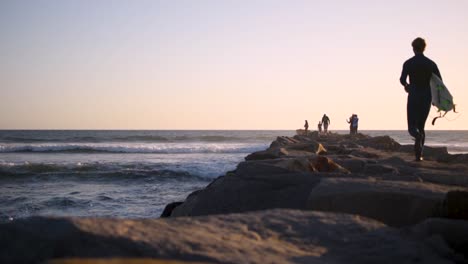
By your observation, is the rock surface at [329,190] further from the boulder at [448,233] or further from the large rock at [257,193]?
the boulder at [448,233]

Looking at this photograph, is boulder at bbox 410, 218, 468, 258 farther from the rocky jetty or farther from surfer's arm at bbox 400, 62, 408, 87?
surfer's arm at bbox 400, 62, 408, 87

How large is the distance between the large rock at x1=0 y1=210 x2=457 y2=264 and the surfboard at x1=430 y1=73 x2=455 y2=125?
12.7 feet

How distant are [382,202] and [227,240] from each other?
1175mm

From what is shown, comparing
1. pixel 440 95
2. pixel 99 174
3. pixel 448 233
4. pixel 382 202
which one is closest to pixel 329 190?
pixel 382 202

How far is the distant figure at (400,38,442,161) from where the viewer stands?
5082mm

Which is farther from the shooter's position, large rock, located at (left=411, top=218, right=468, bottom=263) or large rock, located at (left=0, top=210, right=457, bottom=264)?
large rock, located at (left=411, top=218, right=468, bottom=263)

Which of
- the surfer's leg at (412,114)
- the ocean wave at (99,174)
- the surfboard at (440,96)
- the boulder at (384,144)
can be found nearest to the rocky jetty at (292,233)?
the surfer's leg at (412,114)

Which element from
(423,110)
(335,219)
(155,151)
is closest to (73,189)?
(423,110)

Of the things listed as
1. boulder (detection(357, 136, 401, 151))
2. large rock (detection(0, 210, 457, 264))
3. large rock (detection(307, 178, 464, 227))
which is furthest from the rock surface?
boulder (detection(357, 136, 401, 151))

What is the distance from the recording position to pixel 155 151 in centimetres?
2747

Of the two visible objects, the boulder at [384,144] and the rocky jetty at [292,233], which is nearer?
the rocky jetty at [292,233]

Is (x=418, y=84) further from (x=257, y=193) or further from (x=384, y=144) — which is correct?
(x=384, y=144)

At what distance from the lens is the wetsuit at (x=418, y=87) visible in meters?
5.08

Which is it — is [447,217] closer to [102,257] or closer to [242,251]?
[242,251]
